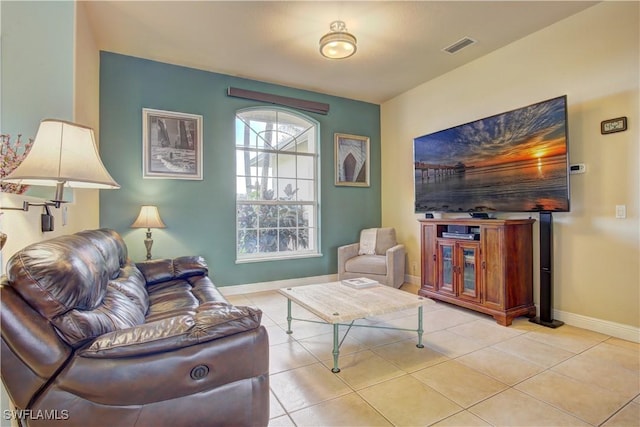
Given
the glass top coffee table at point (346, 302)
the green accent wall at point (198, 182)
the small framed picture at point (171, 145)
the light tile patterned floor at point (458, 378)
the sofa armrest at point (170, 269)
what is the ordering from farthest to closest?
1. the small framed picture at point (171, 145)
2. the green accent wall at point (198, 182)
3. the sofa armrest at point (170, 269)
4. the glass top coffee table at point (346, 302)
5. the light tile patterned floor at point (458, 378)

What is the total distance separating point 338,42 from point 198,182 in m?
2.38

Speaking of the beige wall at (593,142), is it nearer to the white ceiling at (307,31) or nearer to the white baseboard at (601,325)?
the white baseboard at (601,325)

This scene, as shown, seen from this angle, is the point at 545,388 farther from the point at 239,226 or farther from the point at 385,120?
the point at 385,120

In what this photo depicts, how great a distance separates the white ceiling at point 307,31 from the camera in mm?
2768

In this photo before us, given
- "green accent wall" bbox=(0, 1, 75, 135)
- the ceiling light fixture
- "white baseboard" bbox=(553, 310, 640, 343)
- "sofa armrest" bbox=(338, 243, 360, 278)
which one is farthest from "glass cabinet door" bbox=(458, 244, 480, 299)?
"green accent wall" bbox=(0, 1, 75, 135)

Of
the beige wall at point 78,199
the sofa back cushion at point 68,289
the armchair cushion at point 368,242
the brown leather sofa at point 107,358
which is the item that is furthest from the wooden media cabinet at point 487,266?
the beige wall at point 78,199

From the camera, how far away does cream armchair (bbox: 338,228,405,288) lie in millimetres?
4172

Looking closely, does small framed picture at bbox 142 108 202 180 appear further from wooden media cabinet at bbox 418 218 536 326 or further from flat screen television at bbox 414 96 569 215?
wooden media cabinet at bbox 418 218 536 326

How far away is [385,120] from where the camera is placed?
5.24 meters

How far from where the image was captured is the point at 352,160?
16.6 feet

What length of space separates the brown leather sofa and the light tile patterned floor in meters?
0.64

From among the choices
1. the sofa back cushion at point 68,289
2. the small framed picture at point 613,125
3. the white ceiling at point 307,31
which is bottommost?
the sofa back cushion at point 68,289

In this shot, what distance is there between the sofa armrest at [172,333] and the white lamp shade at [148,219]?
259 centimetres

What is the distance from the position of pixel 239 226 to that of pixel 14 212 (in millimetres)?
2861
